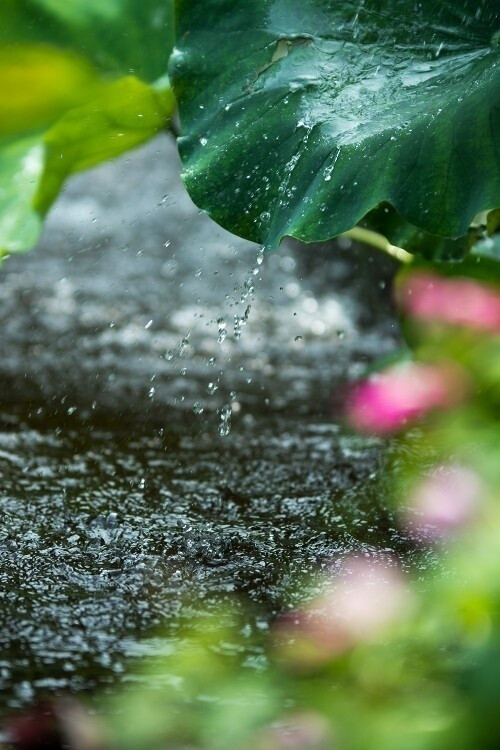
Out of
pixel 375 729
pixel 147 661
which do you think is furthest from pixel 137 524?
pixel 375 729

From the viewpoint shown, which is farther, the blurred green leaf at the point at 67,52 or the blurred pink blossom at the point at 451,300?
the blurred green leaf at the point at 67,52

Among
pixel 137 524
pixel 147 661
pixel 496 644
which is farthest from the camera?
pixel 137 524

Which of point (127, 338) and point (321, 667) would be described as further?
point (127, 338)

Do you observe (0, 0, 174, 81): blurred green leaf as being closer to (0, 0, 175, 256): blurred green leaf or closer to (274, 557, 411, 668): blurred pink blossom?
(0, 0, 175, 256): blurred green leaf

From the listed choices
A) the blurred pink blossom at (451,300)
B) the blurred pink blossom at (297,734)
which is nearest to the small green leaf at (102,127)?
the blurred pink blossom at (451,300)

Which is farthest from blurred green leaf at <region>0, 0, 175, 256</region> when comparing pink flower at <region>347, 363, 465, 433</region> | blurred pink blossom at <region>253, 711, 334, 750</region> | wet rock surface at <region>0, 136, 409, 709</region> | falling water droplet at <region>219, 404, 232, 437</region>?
blurred pink blossom at <region>253, 711, 334, 750</region>

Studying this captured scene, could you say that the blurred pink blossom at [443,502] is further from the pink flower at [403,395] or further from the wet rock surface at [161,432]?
the pink flower at [403,395]

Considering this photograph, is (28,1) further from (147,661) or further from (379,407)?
(147,661)
